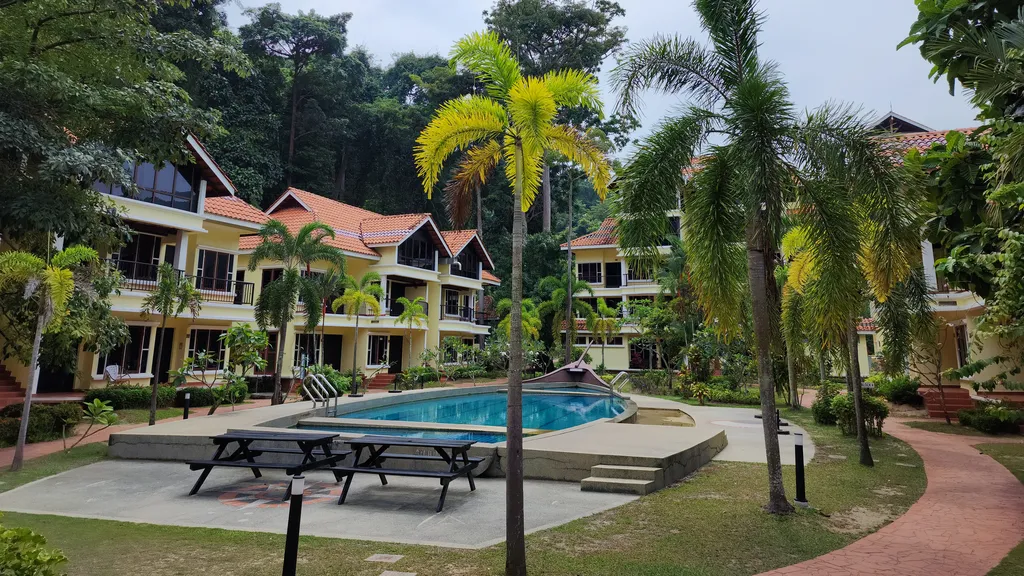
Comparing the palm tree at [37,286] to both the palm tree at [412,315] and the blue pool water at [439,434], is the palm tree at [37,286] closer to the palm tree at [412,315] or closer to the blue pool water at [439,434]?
the blue pool water at [439,434]

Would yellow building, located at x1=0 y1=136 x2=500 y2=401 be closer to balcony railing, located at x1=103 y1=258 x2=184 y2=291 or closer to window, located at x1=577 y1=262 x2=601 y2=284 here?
balcony railing, located at x1=103 y1=258 x2=184 y2=291

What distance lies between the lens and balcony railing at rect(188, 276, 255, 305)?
20731mm

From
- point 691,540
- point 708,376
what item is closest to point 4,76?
point 691,540

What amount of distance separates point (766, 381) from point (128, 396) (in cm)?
1843

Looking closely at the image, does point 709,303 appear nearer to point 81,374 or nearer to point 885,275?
point 885,275

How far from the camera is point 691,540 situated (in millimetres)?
5625

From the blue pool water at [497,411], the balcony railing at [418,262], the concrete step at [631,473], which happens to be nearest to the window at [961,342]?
the blue pool water at [497,411]

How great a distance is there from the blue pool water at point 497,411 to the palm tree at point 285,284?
12.5 feet

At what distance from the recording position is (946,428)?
46.1 ft

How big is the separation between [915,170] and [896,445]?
7.20m

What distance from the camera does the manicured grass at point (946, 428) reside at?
13305 millimetres

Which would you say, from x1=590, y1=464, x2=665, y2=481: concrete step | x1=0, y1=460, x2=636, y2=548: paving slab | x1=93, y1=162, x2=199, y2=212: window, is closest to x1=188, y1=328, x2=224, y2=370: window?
x1=93, y1=162, x2=199, y2=212: window

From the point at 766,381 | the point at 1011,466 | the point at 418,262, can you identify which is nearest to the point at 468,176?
the point at 766,381

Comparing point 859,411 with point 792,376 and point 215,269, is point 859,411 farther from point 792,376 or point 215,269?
point 215,269
